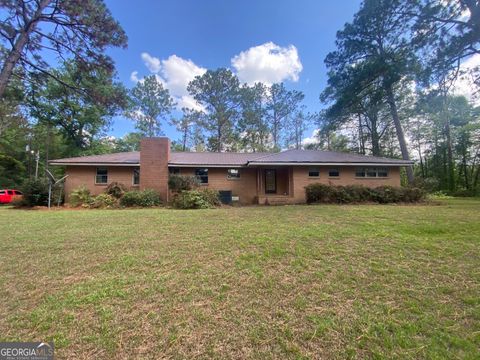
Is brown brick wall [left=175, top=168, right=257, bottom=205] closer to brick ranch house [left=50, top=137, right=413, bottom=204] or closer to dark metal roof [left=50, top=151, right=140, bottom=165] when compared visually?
brick ranch house [left=50, top=137, right=413, bottom=204]

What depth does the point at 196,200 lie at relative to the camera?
43.7 feet

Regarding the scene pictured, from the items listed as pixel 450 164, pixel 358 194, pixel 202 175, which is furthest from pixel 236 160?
pixel 450 164

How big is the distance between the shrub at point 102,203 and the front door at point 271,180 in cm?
1033

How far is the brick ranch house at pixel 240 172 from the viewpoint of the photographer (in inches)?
621

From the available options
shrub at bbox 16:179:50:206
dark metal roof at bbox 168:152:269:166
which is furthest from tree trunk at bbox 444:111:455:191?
shrub at bbox 16:179:50:206

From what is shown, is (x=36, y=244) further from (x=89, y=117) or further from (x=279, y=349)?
(x=89, y=117)

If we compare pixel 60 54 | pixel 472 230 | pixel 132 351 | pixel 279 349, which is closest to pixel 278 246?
pixel 279 349

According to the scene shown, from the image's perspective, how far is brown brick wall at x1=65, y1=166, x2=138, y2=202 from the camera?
16.4 meters

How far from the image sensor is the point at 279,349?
2.43 metres

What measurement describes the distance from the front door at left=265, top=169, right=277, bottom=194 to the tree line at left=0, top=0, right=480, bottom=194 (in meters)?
7.76

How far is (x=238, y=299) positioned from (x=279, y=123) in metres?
32.5

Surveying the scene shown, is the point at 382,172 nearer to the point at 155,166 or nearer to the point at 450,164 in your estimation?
the point at 450,164

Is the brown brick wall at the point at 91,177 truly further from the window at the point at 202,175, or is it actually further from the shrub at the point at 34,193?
the window at the point at 202,175

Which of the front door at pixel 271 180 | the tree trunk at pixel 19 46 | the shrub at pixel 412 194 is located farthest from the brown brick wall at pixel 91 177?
the shrub at pixel 412 194
